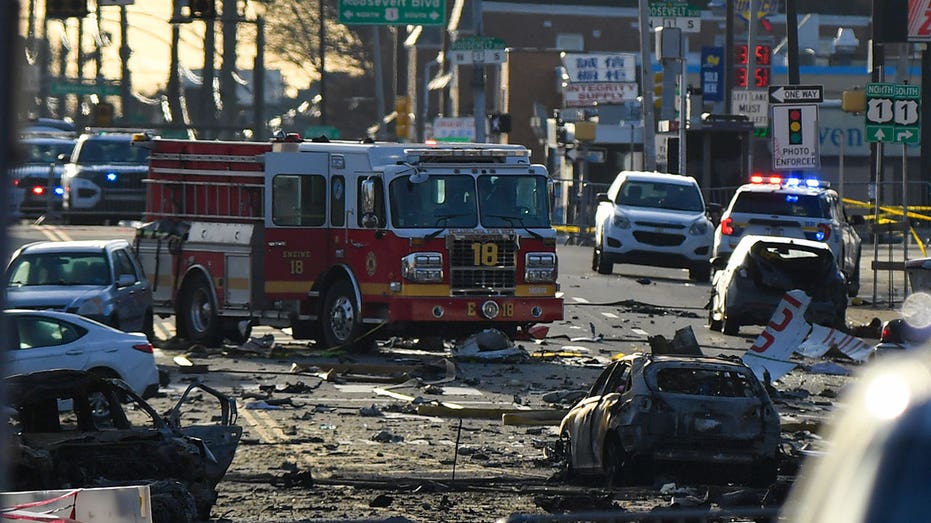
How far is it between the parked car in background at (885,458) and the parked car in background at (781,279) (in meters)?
22.3

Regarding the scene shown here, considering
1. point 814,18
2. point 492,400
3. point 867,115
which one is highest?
point 814,18

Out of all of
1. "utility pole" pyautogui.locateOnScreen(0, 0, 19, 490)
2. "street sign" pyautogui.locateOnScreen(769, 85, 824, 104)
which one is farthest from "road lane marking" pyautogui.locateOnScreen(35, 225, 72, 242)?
"utility pole" pyautogui.locateOnScreen(0, 0, 19, 490)

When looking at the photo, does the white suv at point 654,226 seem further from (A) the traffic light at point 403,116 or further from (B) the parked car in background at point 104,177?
(A) the traffic light at point 403,116

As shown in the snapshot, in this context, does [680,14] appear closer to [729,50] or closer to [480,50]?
[480,50]

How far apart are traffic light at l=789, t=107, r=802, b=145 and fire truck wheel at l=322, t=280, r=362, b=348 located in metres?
9.34

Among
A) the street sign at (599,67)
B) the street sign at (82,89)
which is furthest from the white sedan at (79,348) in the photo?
the street sign at (82,89)

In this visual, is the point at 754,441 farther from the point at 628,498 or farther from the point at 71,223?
the point at 71,223

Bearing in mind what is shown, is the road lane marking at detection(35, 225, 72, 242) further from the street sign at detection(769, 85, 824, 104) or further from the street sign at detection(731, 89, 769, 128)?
the street sign at detection(769, 85, 824, 104)

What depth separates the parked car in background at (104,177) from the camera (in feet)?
150

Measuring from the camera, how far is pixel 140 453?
471 inches

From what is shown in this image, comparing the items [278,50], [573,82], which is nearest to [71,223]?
[573,82]

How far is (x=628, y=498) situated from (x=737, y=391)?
4.73ft

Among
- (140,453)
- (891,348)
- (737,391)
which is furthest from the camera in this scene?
(891,348)

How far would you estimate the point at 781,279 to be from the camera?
1000 inches
